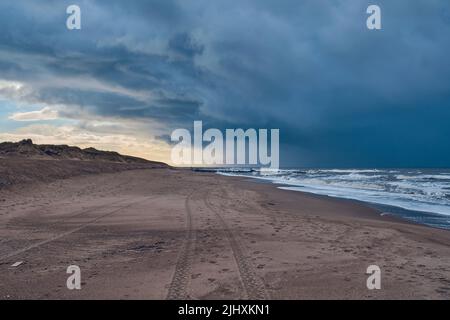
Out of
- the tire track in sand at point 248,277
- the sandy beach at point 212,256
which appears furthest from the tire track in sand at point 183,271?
the tire track in sand at point 248,277

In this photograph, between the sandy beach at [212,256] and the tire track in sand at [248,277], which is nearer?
the tire track in sand at [248,277]

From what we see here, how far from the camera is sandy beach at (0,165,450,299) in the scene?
218 inches

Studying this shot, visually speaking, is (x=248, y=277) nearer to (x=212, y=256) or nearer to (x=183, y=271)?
(x=183, y=271)

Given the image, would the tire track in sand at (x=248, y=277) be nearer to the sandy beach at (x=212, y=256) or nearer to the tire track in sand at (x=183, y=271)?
the sandy beach at (x=212, y=256)

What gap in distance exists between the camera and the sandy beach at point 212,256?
554cm

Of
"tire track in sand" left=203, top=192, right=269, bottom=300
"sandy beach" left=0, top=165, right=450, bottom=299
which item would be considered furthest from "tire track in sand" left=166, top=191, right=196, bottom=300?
"tire track in sand" left=203, top=192, right=269, bottom=300

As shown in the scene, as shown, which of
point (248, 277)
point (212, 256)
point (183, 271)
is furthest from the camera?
point (212, 256)

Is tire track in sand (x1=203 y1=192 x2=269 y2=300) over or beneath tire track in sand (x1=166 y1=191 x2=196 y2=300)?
beneath

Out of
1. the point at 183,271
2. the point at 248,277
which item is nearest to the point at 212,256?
the point at 183,271

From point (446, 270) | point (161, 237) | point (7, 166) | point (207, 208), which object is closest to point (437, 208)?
point (207, 208)

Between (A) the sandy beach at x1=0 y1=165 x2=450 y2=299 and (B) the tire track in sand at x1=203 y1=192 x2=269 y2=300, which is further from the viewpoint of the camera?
(A) the sandy beach at x1=0 y1=165 x2=450 y2=299

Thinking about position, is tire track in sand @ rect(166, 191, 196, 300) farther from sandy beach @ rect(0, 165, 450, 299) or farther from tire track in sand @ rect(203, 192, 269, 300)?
tire track in sand @ rect(203, 192, 269, 300)

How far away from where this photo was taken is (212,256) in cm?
740
